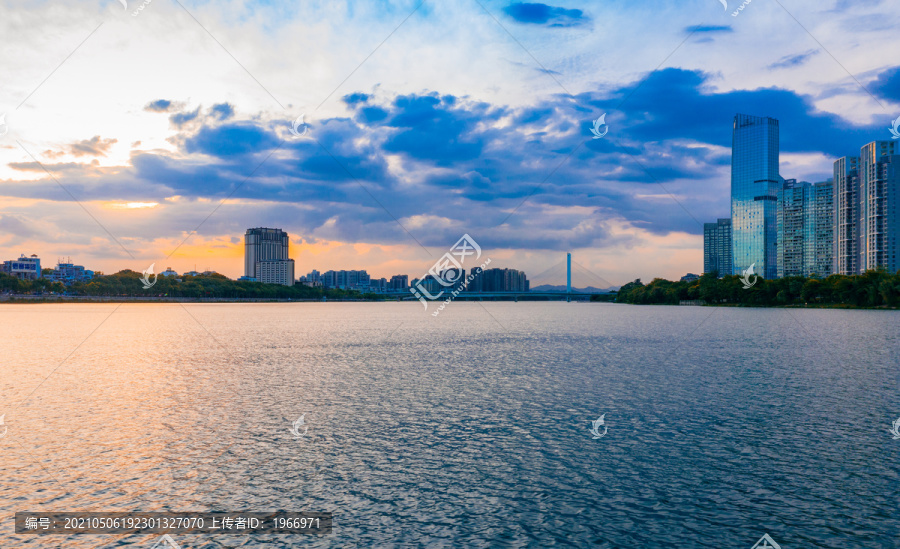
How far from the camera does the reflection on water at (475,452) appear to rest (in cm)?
1310

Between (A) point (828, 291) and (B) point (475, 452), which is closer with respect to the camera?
(B) point (475, 452)

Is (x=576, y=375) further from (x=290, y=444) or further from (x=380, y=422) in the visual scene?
(x=290, y=444)

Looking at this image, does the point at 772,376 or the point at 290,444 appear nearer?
the point at 290,444

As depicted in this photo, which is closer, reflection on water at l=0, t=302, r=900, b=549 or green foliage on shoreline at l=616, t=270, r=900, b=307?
reflection on water at l=0, t=302, r=900, b=549

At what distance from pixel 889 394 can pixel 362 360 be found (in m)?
31.2

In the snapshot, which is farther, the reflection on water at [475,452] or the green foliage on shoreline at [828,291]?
the green foliage on shoreline at [828,291]

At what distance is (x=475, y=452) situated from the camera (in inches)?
736

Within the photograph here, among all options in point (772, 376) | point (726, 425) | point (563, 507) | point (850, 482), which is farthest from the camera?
point (772, 376)

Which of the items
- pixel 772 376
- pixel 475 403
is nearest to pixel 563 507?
pixel 475 403

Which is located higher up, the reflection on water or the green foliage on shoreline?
the green foliage on shoreline

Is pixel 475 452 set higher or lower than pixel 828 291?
lower

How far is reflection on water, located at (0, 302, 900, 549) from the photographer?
1310 cm

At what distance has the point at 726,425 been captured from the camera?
73.3 feet

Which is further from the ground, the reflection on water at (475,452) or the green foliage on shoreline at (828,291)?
the green foliage on shoreline at (828,291)
